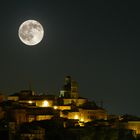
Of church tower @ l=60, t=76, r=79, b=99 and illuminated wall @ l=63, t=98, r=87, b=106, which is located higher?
church tower @ l=60, t=76, r=79, b=99

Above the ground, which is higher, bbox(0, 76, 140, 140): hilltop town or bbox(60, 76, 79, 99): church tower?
bbox(60, 76, 79, 99): church tower

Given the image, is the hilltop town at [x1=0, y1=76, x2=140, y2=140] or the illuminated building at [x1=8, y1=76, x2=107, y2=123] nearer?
the hilltop town at [x1=0, y1=76, x2=140, y2=140]

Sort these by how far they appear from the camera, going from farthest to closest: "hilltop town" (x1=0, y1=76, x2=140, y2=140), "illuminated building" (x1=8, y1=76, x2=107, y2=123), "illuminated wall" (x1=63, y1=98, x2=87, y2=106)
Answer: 1. "illuminated wall" (x1=63, y1=98, x2=87, y2=106)
2. "illuminated building" (x1=8, y1=76, x2=107, y2=123)
3. "hilltop town" (x1=0, y1=76, x2=140, y2=140)

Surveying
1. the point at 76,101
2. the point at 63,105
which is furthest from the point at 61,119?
the point at 76,101

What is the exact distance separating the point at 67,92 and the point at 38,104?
5.12 metres

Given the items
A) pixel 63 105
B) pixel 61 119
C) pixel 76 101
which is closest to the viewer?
pixel 61 119

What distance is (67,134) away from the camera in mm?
85875

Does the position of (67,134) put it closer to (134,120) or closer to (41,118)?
(41,118)

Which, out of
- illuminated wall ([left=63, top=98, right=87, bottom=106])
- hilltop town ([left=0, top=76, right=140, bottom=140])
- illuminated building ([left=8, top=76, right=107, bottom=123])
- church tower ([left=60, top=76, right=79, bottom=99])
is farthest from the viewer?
church tower ([left=60, top=76, right=79, bottom=99])

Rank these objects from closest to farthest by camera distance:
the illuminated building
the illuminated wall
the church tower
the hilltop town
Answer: the hilltop town, the illuminated building, the illuminated wall, the church tower

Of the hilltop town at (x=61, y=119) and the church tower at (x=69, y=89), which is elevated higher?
the church tower at (x=69, y=89)

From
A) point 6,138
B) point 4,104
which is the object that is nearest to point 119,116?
point 4,104

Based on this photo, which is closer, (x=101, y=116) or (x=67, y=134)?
(x=67, y=134)

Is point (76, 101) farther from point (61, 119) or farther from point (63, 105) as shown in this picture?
point (61, 119)
